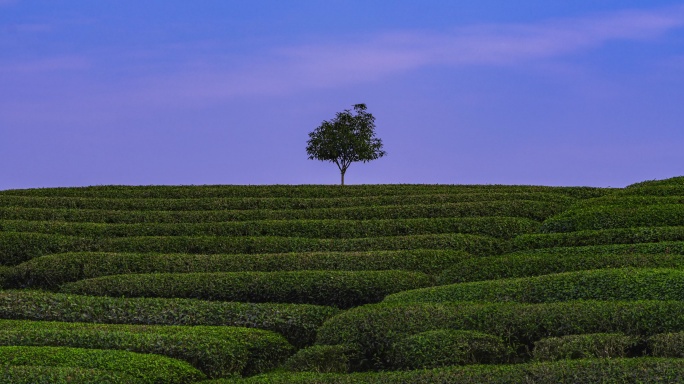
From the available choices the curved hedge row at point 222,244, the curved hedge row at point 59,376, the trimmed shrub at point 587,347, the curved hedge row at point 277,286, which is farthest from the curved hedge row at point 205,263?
the curved hedge row at point 59,376

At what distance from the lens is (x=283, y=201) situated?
32.4 m

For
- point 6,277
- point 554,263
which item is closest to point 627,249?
point 554,263

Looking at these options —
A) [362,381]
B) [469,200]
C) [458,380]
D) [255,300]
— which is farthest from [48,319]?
[469,200]

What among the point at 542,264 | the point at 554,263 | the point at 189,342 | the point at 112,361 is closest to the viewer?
the point at 112,361

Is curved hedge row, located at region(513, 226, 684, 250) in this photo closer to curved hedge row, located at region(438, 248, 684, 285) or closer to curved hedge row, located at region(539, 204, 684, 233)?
A: curved hedge row, located at region(539, 204, 684, 233)

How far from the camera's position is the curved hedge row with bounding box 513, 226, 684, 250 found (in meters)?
23.7

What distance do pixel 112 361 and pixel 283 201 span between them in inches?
702

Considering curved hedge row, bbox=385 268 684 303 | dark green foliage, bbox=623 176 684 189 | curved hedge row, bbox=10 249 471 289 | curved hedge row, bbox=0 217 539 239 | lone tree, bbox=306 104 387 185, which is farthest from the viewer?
lone tree, bbox=306 104 387 185

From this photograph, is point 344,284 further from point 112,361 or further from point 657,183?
point 657,183

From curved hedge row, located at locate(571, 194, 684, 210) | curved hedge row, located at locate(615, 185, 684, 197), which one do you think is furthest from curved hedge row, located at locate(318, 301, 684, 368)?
curved hedge row, located at locate(615, 185, 684, 197)

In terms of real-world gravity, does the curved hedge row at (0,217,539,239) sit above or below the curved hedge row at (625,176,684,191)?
below

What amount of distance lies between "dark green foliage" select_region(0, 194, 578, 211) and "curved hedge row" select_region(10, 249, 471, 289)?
6.84 metres

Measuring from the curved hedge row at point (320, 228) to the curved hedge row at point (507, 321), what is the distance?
10301 mm

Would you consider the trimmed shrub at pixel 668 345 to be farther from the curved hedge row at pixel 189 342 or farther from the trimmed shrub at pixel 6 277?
the trimmed shrub at pixel 6 277
